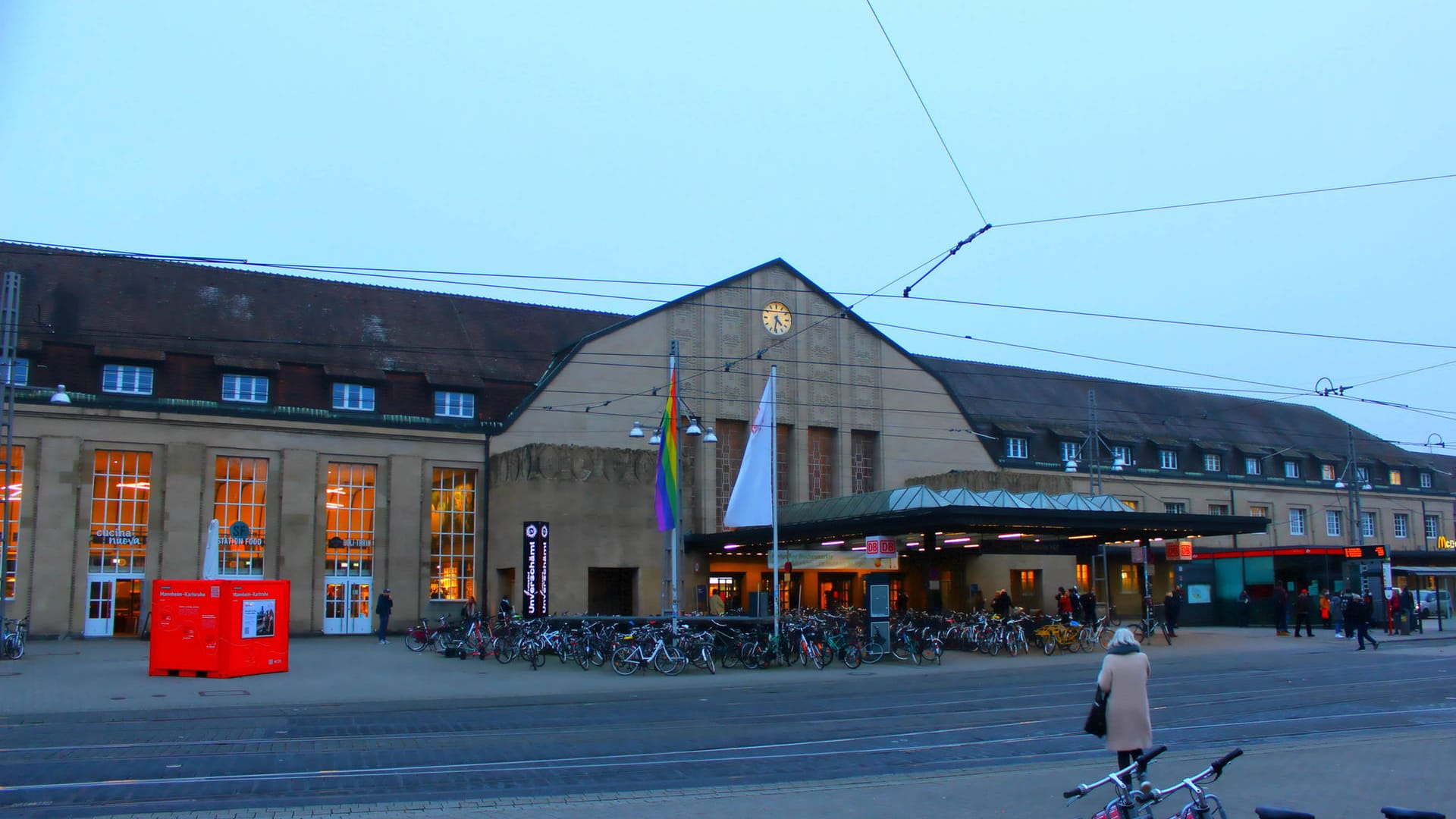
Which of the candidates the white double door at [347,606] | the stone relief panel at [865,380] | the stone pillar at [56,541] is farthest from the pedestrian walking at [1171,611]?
the stone pillar at [56,541]

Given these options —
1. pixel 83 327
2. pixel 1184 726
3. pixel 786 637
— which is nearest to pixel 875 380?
pixel 786 637

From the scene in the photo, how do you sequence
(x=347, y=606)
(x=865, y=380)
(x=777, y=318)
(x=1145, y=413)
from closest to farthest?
(x=347, y=606) < (x=777, y=318) < (x=865, y=380) < (x=1145, y=413)

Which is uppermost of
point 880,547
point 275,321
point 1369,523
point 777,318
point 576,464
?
point 777,318

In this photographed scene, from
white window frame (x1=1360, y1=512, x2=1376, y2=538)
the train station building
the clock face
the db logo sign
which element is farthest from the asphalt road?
white window frame (x1=1360, y1=512, x2=1376, y2=538)

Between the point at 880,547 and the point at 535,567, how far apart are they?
9.43m

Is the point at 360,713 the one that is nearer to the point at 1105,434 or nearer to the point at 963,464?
the point at 963,464

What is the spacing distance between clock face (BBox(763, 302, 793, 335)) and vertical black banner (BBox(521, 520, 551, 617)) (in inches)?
599

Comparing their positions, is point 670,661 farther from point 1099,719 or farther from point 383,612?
point 1099,719

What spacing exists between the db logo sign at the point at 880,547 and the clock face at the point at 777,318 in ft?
50.8

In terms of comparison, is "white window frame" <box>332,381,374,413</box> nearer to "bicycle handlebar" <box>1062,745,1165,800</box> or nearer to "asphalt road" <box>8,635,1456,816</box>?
"asphalt road" <box>8,635,1456,816</box>

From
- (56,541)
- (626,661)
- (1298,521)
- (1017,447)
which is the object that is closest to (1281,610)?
(1017,447)

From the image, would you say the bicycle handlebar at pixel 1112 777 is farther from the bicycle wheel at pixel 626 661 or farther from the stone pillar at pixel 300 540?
the stone pillar at pixel 300 540

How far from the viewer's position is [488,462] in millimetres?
41031

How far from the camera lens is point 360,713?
17.6 metres
